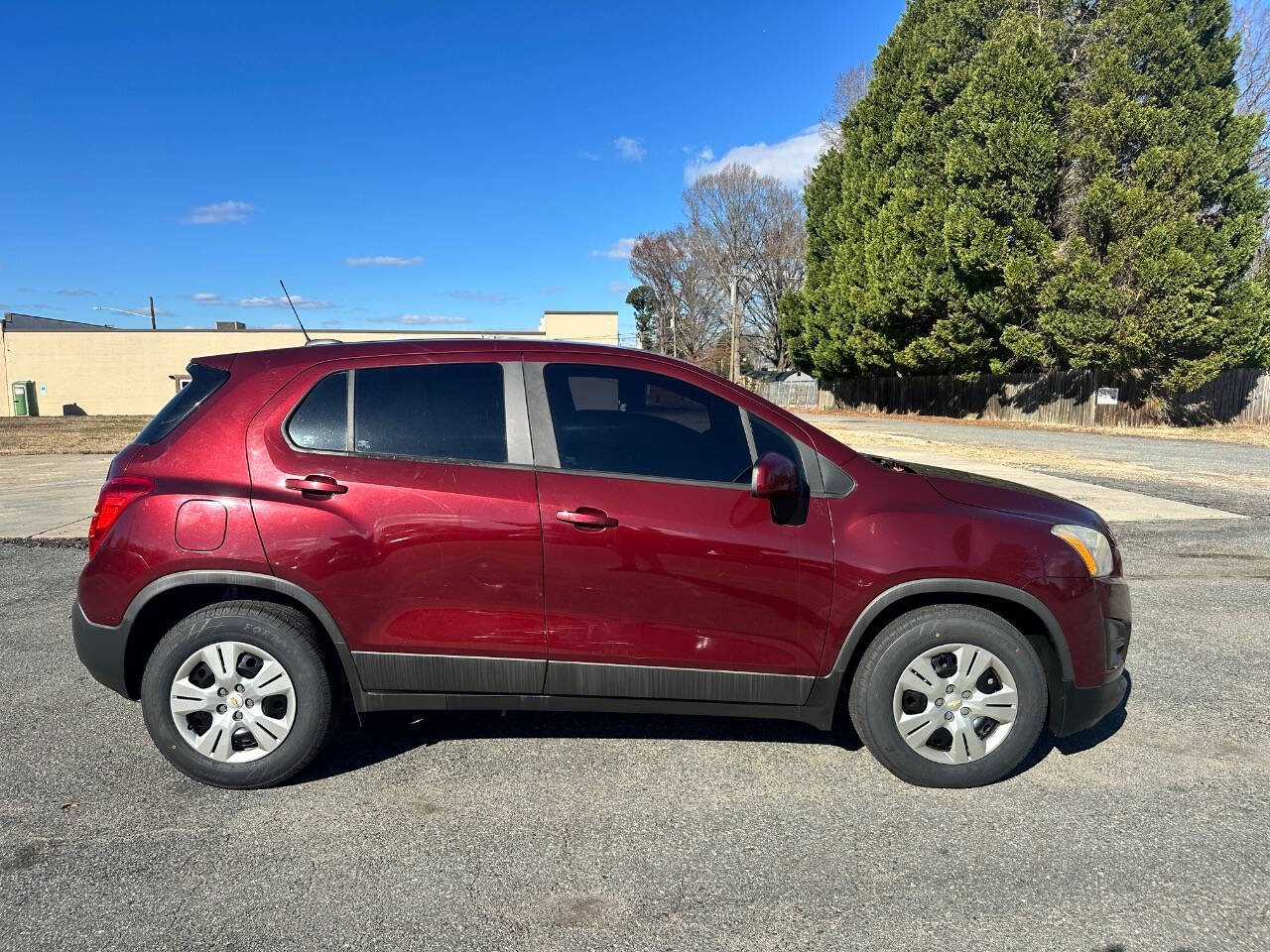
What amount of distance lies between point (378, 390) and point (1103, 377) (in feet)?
92.6

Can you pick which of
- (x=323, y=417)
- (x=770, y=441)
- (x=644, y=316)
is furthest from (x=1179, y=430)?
(x=644, y=316)

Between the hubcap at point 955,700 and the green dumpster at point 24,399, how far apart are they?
54.7m

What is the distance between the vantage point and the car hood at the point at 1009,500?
3176mm

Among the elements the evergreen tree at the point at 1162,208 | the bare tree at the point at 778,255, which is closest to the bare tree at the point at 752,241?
the bare tree at the point at 778,255

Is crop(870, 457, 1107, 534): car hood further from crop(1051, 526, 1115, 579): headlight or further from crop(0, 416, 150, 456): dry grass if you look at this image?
crop(0, 416, 150, 456): dry grass

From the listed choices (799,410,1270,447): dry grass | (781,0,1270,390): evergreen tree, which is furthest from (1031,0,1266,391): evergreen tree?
(799,410,1270,447): dry grass

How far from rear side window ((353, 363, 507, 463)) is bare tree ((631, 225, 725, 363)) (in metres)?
48.7

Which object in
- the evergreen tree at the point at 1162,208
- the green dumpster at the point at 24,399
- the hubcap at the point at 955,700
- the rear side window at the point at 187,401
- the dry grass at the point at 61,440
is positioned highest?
the evergreen tree at the point at 1162,208

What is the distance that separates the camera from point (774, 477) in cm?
292

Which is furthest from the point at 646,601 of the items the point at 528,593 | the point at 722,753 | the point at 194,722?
the point at 194,722

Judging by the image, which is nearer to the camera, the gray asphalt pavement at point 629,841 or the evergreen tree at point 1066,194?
the gray asphalt pavement at point 629,841

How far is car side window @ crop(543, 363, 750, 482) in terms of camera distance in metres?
3.13

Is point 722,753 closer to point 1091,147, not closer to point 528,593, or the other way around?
point 528,593

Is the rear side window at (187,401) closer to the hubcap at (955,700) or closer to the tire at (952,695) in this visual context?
the tire at (952,695)
